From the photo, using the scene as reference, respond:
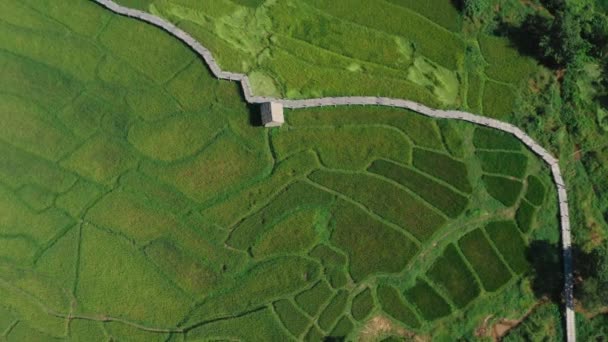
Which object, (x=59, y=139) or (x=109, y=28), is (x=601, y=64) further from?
(x=59, y=139)

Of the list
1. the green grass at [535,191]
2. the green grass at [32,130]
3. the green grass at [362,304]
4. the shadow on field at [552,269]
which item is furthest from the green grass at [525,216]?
the green grass at [32,130]

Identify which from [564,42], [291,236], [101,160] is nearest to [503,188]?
[564,42]

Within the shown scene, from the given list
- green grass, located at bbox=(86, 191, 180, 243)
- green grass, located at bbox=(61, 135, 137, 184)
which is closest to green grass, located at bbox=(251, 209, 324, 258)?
green grass, located at bbox=(86, 191, 180, 243)

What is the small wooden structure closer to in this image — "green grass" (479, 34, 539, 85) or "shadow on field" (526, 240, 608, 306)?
"green grass" (479, 34, 539, 85)

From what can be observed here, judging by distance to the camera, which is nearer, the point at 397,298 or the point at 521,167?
the point at 397,298

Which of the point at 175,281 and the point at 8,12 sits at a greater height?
the point at 8,12

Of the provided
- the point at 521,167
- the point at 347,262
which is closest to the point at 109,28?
the point at 347,262

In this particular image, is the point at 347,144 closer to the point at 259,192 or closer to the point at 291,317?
the point at 259,192

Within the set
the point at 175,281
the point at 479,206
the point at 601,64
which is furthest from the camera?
the point at 601,64
